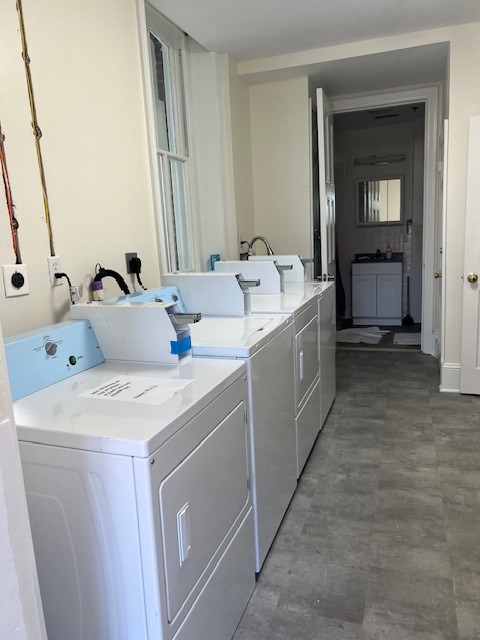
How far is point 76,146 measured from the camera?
1.94 meters

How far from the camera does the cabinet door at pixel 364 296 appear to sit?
20.1 ft

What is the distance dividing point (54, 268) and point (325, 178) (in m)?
2.56

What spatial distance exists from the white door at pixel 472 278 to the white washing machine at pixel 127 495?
99.4 inches

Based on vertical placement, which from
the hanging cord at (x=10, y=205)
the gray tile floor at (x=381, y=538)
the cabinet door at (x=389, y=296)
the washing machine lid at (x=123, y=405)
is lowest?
the gray tile floor at (x=381, y=538)

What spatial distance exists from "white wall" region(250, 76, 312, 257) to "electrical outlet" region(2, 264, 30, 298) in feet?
8.39

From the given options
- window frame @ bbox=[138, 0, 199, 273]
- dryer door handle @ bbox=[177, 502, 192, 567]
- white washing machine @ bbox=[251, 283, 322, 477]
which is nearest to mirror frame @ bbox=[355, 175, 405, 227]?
window frame @ bbox=[138, 0, 199, 273]

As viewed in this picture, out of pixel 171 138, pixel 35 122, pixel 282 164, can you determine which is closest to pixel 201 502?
pixel 35 122

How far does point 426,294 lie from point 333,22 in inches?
100

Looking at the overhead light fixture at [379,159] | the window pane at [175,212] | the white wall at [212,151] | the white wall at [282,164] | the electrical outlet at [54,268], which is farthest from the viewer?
the overhead light fixture at [379,159]

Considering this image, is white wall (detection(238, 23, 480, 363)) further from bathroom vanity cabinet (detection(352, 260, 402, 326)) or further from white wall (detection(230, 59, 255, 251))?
bathroom vanity cabinet (detection(352, 260, 402, 326))

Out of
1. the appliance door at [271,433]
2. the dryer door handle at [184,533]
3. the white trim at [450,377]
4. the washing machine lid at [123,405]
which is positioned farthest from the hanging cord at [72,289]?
the white trim at [450,377]

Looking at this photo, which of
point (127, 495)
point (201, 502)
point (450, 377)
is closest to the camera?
point (127, 495)

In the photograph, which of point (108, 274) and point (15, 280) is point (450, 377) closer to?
point (108, 274)

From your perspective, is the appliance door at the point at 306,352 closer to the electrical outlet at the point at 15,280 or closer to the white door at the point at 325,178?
the white door at the point at 325,178
